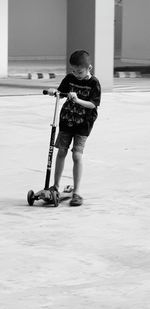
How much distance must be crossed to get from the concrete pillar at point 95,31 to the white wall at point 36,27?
13.8m

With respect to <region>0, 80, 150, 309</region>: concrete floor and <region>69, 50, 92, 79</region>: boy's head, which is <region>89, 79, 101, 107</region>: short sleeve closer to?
<region>69, 50, 92, 79</region>: boy's head

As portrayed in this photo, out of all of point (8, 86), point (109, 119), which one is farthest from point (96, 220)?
point (8, 86)

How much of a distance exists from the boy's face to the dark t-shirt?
0.06 metres

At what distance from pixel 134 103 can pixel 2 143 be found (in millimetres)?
5469

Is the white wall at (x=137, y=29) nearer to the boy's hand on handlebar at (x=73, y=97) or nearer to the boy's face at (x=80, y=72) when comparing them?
the boy's face at (x=80, y=72)

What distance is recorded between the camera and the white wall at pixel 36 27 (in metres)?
32.8

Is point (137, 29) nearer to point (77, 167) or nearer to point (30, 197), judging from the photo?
point (77, 167)

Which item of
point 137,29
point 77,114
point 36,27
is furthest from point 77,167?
point 36,27

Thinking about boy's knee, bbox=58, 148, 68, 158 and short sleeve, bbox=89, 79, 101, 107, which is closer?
short sleeve, bbox=89, 79, 101, 107

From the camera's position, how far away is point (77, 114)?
26.3 ft

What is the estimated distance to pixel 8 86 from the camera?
2005 cm

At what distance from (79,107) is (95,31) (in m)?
10.9

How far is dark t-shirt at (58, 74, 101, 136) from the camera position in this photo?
26.1 ft

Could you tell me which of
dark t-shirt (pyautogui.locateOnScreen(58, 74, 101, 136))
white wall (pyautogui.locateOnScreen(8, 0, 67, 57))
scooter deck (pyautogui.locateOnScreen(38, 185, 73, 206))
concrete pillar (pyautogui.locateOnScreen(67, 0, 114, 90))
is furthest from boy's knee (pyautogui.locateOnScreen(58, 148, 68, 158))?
white wall (pyautogui.locateOnScreen(8, 0, 67, 57))
